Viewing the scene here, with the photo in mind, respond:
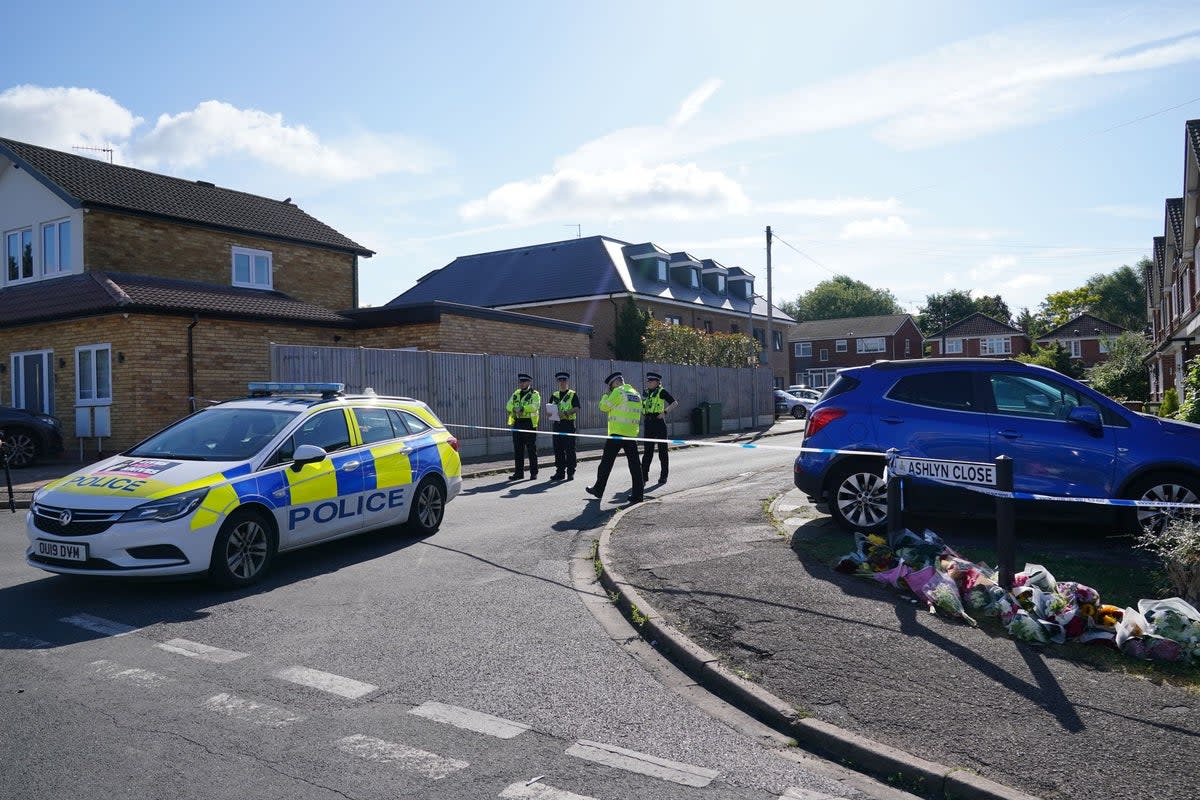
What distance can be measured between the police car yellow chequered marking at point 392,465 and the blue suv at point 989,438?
157 inches

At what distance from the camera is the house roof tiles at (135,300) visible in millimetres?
18453

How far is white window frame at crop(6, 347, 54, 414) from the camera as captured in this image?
20250 mm

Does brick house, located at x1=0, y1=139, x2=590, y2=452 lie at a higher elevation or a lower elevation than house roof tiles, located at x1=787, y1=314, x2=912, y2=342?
lower

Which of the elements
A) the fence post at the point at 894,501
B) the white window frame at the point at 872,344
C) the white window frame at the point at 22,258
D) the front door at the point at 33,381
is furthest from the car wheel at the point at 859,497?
the white window frame at the point at 872,344

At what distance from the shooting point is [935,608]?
6008 millimetres

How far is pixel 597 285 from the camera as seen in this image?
40938 millimetres

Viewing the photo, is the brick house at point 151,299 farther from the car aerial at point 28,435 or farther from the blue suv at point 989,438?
the blue suv at point 989,438

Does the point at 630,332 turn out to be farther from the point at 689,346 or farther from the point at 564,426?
the point at 564,426

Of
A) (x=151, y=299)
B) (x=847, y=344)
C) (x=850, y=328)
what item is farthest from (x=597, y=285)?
(x=850, y=328)

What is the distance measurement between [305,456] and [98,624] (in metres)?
2.02

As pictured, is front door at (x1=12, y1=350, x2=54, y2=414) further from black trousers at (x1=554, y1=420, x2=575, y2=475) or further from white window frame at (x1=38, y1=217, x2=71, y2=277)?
black trousers at (x1=554, y1=420, x2=575, y2=475)

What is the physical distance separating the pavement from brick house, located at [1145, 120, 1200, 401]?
2395 cm

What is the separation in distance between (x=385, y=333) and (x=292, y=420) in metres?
15.6

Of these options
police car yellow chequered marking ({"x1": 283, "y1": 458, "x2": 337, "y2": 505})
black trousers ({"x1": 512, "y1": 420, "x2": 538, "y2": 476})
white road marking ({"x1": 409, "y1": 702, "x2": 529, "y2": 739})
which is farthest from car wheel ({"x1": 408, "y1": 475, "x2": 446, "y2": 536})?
black trousers ({"x1": 512, "y1": 420, "x2": 538, "y2": 476})
